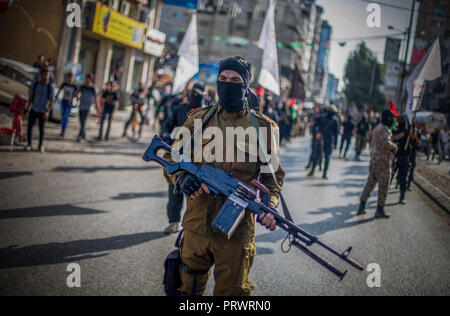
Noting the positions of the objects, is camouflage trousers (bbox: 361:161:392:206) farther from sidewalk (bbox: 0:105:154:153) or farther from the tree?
the tree

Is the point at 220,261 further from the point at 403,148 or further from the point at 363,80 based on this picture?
the point at 363,80

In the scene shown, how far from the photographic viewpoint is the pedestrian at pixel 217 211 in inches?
97.4

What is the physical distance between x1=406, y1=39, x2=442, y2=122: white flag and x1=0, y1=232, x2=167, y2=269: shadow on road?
5.87m

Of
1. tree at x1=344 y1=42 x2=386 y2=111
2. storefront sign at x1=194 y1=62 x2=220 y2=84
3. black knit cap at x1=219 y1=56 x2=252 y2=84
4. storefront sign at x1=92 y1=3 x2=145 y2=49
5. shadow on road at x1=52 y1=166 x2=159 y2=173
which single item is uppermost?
tree at x1=344 y1=42 x2=386 y2=111

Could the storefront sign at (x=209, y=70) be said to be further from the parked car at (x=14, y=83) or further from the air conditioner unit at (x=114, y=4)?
the air conditioner unit at (x=114, y=4)

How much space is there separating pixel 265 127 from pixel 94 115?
17.6 m

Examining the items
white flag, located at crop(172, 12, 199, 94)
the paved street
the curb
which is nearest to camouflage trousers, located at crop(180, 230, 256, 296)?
the paved street

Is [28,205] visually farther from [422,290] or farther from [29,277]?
[422,290]

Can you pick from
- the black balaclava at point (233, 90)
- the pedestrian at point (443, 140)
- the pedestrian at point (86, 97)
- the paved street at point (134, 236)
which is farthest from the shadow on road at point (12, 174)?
the pedestrian at point (443, 140)

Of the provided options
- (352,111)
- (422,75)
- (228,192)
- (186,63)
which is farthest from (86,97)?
(352,111)

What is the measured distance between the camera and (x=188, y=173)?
259cm

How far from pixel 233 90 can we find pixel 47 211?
3868 millimetres

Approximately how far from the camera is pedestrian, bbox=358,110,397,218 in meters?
7.12
